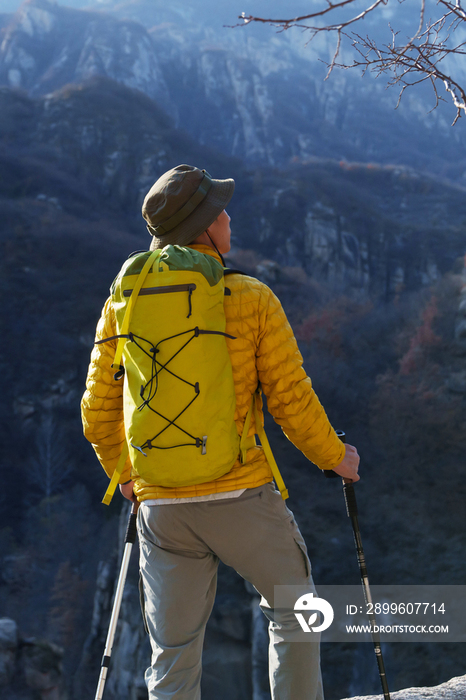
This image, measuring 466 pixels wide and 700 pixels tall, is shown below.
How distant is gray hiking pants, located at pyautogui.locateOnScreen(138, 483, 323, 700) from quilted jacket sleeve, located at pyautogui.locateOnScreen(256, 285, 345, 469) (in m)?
0.19

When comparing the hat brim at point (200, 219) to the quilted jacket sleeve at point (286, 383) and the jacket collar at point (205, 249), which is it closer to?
the jacket collar at point (205, 249)

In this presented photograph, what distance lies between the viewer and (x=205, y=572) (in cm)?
138

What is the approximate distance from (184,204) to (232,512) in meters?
0.83

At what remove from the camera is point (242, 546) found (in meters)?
1.32

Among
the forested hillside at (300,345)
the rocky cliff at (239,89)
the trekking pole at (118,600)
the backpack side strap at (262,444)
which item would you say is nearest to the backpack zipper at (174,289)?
the backpack side strap at (262,444)

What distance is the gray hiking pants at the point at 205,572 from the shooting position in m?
1.33

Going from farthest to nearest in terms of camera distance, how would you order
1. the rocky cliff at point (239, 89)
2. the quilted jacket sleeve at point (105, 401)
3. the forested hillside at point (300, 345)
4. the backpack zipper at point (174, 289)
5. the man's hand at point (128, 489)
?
the rocky cliff at point (239, 89)
the forested hillside at point (300, 345)
the man's hand at point (128, 489)
the quilted jacket sleeve at point (105, 401)
the backpack zipper at point (174, 289)

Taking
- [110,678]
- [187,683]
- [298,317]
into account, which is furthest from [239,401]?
[298,317]

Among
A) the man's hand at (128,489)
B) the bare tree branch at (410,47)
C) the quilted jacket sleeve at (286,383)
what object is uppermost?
the bare tree branch at (410,47)

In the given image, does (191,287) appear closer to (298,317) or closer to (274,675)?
(274,675)

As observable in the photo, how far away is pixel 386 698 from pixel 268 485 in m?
0.98

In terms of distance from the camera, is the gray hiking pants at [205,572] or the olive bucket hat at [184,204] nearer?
the gray hiking pants at [205,572]

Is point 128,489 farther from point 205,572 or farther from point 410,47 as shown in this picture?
point 410,47

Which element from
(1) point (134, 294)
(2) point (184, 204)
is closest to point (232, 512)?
(1) point (134, 294)
